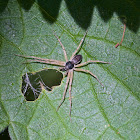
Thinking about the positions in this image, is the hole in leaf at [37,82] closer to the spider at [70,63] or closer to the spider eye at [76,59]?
the spider at [70,63]

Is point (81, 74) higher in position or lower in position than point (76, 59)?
lower

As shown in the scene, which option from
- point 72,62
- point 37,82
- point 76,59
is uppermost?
point 76,59

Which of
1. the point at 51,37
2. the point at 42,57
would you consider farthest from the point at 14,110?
the point at 51,37

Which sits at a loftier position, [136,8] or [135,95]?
[136,8]

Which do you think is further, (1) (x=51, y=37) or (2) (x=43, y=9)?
(1) (x=51, y=37)

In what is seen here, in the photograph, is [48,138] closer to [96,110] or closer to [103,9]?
[96,110]

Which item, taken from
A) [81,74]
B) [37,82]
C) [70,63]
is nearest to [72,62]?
[70,63]

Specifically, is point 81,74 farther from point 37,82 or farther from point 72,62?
point 37,82
